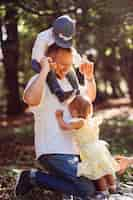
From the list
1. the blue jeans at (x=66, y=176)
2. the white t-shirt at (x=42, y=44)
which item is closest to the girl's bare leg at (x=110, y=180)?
the blue jeans at (x=66, y=176)

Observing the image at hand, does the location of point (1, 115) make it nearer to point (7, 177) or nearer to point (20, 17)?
point (20, 17)

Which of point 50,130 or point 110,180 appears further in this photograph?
point 110,180

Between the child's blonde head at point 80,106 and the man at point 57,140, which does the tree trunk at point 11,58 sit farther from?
the child's blonde head at point 80,106

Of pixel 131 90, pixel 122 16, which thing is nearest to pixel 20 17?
pixel 122 16

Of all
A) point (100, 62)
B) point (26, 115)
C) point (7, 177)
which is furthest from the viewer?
point (100, 62)

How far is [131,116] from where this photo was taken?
20141 mm

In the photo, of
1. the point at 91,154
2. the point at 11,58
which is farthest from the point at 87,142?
the point at 11,58

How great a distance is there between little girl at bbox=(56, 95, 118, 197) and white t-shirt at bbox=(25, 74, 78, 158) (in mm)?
55

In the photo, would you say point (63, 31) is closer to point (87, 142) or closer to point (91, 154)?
point (87, 142)

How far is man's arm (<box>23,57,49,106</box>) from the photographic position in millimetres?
5043

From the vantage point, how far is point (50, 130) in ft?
17.1

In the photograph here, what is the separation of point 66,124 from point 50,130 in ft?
0.51

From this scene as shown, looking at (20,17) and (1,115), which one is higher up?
(20,17)

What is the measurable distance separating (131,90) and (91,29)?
39.6 ft
